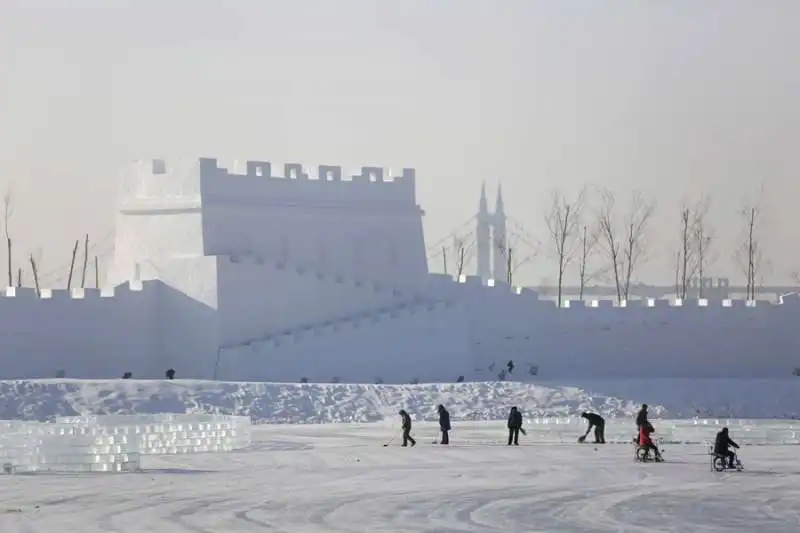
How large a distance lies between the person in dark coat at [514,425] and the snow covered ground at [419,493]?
111 centimetres

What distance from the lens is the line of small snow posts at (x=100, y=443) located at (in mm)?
32969

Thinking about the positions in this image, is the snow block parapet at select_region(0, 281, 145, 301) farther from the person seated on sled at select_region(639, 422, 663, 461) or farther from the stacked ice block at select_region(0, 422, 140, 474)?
the person seated on sled at select_region(639, 422, 663, 461)

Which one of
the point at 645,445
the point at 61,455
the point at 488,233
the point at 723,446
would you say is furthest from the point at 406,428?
the point at 488,233

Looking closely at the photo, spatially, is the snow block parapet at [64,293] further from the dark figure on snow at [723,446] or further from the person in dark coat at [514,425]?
the dark figure on snow at [723,446]

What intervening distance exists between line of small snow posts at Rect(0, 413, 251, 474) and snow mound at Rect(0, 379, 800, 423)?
7.68m

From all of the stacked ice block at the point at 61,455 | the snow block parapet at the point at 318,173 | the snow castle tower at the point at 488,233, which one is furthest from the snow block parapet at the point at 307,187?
the snow castle tower at the point at 488,233

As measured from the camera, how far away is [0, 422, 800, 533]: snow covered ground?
25.0m

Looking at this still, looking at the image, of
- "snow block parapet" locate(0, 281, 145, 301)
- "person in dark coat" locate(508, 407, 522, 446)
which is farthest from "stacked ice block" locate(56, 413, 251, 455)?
"snow block parapet" locate(0, 281, 145, 301)

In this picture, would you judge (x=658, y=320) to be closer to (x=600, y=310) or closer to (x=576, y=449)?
(x=600, y=310)

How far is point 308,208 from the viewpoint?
56.7 metres

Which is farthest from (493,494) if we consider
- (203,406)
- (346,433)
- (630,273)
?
(630,273)

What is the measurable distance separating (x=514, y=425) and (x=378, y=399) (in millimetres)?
9977

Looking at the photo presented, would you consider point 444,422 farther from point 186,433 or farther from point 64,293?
point 64,293

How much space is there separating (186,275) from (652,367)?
492 inches
